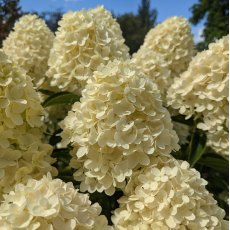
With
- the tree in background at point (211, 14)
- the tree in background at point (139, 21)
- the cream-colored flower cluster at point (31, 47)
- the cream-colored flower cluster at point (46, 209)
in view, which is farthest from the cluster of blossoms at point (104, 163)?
the tree in background at point (139, 21)

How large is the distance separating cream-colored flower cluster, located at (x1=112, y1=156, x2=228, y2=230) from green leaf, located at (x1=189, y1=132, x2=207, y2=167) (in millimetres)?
595

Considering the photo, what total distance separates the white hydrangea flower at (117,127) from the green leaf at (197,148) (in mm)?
582

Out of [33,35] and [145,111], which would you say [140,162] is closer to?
[145,111]

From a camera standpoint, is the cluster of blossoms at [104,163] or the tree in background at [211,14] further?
the tree in background at [211,14]

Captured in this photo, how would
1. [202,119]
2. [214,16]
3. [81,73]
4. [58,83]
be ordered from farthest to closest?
1. [214,16]
2. [202,119]
3. [58,83]
4. [81,73]

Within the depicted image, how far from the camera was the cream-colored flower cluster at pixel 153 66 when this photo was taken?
→ 5.91ft

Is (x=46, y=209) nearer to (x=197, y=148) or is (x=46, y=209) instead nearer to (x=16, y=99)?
(x=16, y=99)

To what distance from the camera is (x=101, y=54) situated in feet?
4.89

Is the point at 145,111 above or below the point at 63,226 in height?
above

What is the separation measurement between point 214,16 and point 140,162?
14.7 m

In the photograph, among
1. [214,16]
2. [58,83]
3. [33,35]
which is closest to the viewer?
[58,83]

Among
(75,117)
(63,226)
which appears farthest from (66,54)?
(63,226)

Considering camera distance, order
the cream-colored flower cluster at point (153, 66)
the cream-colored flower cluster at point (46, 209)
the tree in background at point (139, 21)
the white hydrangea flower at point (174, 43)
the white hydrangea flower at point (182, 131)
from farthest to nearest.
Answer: the tree in background at point (139, 21), the white hydrangea flower at point (174, 43), the white hydrangea flower at point (182, 131), the cream-colored flower cluster at point (153, 66), the cream-colored flower cluster at point (46, 209)

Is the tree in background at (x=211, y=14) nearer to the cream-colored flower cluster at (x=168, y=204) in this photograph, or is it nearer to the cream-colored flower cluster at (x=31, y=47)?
the cream-colored flower cluster at (x=31, y=47)
